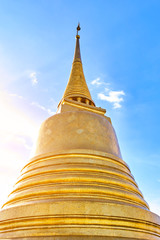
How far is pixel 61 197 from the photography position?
5.38 metres

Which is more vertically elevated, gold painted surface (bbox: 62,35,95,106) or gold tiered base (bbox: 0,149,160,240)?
gold painted surface (bbox: 62,35,95,106)

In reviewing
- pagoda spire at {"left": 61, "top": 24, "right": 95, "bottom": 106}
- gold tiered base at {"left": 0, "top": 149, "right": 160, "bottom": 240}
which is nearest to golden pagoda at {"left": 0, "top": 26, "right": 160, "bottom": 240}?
gold tiered base at {"left": 0, "top": 149, "right": 160, "bottom": 240}

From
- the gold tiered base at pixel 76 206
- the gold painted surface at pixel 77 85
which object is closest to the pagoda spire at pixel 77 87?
the gold painted surface at pixel 77 85

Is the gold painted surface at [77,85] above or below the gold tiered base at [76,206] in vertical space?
above

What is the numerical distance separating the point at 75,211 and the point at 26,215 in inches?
49.8

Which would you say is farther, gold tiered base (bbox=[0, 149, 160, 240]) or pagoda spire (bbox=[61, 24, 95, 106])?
pagoda spire (bbox=[61, 24, 95, 106])

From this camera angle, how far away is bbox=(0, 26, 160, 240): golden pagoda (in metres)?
4.67

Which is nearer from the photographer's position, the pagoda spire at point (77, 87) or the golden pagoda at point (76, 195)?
the golden pagoda at point (76, 195)

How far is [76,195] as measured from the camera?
216 inches

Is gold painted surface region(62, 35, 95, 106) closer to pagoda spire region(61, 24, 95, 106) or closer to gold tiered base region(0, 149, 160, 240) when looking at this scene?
pagoda spire region(61, 24, 95, 106)

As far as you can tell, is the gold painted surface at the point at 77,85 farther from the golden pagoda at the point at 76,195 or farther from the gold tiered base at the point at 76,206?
the gold tiered base at the point at 76,206

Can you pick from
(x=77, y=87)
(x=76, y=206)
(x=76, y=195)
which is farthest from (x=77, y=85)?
(x=76, y=206)

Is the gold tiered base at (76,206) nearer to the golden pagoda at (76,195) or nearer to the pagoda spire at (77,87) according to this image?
the golden pagoda at (76,195)

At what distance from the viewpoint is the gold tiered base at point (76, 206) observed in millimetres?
4613
